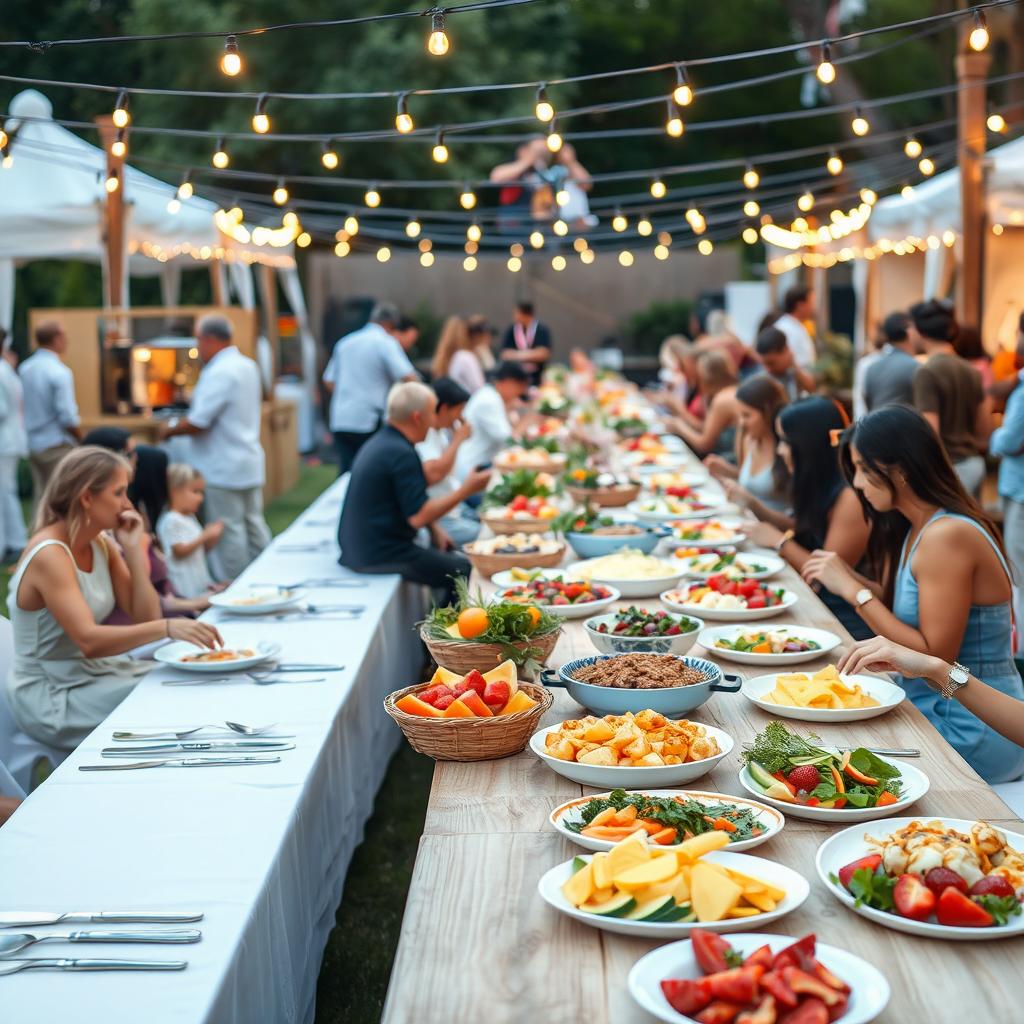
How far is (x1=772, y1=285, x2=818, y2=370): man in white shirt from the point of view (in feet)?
33.2

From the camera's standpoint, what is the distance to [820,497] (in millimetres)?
4645

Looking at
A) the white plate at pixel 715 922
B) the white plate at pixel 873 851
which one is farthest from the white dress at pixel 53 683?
the white plate at pixel 873 851

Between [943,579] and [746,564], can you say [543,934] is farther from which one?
[746,564]

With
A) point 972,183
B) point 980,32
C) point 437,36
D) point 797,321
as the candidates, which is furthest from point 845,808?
point 797,321

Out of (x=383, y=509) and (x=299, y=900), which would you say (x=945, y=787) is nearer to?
(x=299, y=900)

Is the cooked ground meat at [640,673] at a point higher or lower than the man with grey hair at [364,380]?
lower

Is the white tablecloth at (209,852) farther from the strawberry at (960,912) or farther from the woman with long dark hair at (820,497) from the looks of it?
the woman with long dark hair at (820,497)

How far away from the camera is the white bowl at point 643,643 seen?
122 inches

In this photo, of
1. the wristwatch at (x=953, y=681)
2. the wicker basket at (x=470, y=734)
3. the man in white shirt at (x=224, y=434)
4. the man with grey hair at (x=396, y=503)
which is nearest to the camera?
the wicker basket at (x=470, y=734)

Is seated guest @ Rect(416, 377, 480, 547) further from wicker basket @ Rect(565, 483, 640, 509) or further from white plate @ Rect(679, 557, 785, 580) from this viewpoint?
white plate @ Rect(679, 557, 785, 580)

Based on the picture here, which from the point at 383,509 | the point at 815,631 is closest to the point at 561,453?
the point at 383,509

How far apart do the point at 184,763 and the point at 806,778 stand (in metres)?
1.35

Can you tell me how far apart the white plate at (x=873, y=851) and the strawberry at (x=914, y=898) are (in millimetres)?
11

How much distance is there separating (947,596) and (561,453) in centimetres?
455
